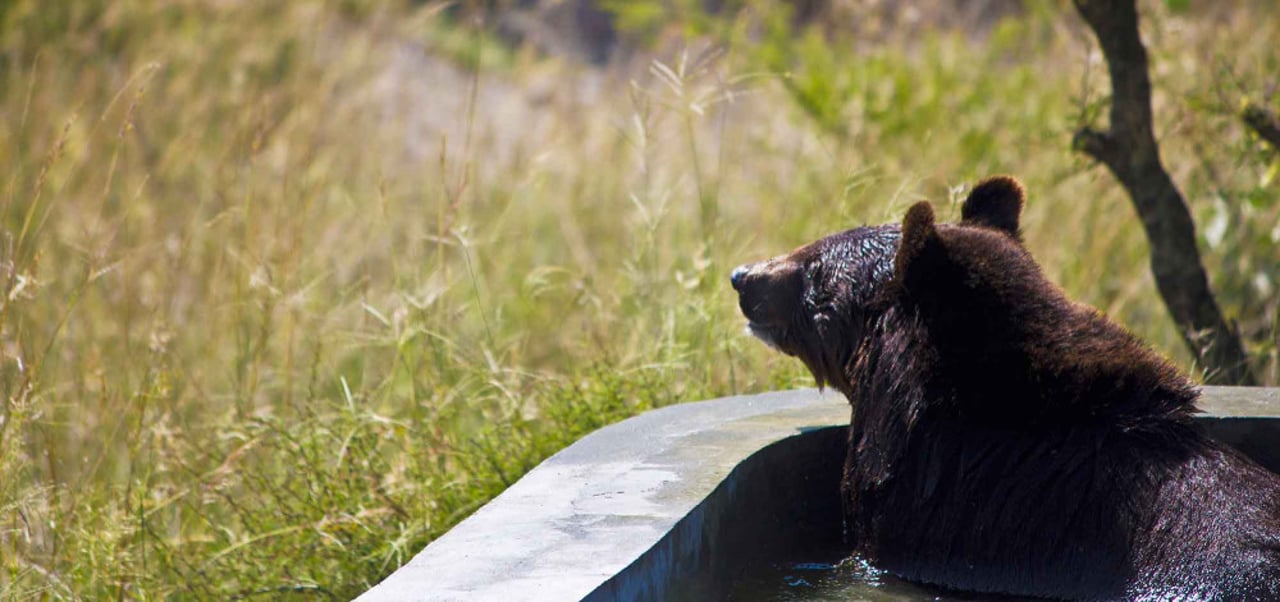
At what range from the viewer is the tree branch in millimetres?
5992

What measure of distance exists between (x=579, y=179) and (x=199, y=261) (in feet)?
8.62

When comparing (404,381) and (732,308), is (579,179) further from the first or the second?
(732,308)

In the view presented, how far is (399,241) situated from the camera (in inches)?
381

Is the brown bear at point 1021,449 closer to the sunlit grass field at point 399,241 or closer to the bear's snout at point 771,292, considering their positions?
the bear's snout at point 771,292

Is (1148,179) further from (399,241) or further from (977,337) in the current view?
(399,241)

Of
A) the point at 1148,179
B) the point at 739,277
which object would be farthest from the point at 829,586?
the point at 1148,179

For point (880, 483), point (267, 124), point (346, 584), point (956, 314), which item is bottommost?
point (346, 584)

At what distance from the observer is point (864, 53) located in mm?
10547

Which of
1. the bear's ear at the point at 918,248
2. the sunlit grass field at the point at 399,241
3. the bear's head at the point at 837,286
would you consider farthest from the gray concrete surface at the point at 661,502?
the sunlit grass field at the point at 399,241

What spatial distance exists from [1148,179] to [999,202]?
2.10 metres

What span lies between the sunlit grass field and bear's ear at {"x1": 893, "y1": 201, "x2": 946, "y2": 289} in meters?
1.42

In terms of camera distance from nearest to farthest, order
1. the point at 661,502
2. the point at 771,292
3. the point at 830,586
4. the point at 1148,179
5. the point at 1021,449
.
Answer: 1. the point at 661,502
2. the point at 1021,449
3. the point at 830,586
4. the point at 771,292
5. the point at 1148,179

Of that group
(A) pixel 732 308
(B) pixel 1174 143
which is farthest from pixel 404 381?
(B) pixel 1174 143

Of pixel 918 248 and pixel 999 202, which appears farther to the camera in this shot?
pixel 999 202
